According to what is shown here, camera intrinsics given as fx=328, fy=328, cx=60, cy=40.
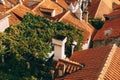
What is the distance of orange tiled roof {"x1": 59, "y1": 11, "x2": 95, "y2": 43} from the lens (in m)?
38.2

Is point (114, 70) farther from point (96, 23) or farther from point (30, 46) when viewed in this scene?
point (96, 23)

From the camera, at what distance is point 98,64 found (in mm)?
18328

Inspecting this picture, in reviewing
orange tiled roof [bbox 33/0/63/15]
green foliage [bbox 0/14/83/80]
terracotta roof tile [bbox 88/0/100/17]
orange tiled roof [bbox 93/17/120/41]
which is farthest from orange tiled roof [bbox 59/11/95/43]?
terracotta roof tile [bbox 88/0/100/17]

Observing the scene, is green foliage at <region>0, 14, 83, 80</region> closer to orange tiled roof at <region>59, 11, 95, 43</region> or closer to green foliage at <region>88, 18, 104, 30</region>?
orange tiled roof at <region>59, 11, 95, 43</region>

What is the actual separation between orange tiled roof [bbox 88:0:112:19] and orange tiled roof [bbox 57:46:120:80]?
2934 cm

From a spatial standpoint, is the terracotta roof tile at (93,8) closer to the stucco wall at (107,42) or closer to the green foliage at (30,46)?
the stucco wall at (107,42)

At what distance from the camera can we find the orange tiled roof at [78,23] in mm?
38200

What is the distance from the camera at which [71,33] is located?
31.8 m

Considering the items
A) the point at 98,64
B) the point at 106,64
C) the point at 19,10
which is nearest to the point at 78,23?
the point at 19,10

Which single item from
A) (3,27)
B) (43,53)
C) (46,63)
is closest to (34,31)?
(3,27)

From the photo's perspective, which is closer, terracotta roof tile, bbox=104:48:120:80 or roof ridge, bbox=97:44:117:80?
roof ridge, bbox=97:44:117:80

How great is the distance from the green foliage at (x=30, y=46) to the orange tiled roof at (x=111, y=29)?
656 cm

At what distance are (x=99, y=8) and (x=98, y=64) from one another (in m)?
34.5

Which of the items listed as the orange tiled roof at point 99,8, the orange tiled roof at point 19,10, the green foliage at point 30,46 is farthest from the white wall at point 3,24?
the orange tiled roof at point 99,8
